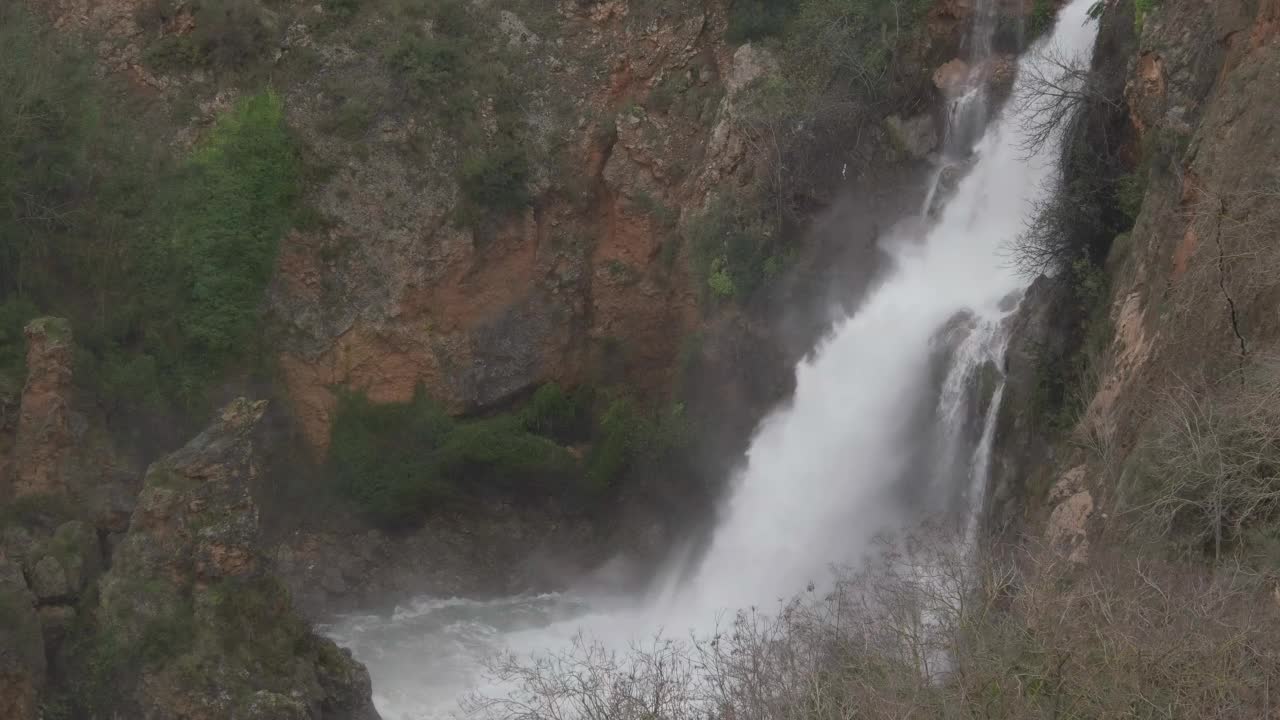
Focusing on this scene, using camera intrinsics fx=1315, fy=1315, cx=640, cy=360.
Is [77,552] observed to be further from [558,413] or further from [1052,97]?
[1052,97]

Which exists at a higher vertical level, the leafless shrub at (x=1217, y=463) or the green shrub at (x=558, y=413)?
the green shrub at (x=558, y=413)

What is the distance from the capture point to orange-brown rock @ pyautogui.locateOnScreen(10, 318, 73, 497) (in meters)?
21.0

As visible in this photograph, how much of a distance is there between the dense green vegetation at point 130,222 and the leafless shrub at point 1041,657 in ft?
46.9

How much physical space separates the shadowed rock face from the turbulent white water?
2.42 meters

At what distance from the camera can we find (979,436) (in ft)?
63.5

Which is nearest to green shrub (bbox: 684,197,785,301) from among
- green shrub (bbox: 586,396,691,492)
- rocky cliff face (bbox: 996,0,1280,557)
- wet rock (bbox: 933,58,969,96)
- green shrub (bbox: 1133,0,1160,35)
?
green shrub (bbox: 586,396,691,492)

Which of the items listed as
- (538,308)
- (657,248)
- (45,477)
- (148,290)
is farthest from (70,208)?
(657,248)

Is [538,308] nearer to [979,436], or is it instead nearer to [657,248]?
[657,248]

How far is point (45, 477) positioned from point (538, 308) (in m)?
9.96

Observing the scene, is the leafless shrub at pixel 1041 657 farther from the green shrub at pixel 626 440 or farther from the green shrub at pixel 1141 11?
the green shrub at pixel 626 440

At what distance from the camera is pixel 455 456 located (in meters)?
26.1

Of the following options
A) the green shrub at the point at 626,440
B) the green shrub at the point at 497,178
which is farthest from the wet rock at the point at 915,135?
the green shrub at the point at 497,178

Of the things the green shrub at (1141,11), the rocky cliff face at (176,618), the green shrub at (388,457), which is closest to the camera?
the rocky cliff face at (176,618)

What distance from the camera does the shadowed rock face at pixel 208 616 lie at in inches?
717
